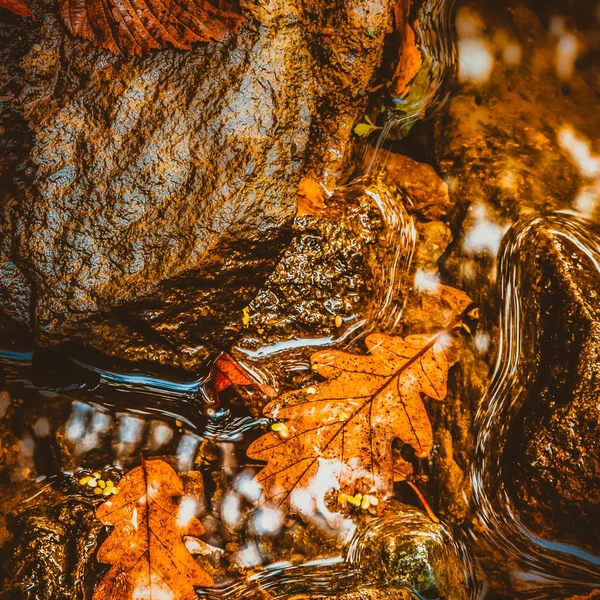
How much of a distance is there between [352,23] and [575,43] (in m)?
2.14

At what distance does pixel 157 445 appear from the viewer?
2971mm

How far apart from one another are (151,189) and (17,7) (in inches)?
48.0

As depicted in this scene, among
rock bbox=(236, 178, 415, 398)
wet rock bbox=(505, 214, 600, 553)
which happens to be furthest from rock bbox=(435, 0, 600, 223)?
rock bbox=(236, 178, 415, 398)

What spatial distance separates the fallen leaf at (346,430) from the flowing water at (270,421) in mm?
150

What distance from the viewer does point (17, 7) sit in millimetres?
2602

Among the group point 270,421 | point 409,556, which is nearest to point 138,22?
point 270,421

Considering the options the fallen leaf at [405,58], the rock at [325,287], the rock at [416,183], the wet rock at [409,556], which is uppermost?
the fallen leaf at [405,58]

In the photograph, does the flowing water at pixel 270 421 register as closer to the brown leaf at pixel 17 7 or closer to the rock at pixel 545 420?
the rock at pixel 545 420

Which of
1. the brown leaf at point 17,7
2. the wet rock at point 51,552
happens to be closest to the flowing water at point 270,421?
the wet rock at point 51,552

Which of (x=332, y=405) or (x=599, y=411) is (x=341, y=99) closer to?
(x=332, y=405)

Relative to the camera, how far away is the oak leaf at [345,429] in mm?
2742

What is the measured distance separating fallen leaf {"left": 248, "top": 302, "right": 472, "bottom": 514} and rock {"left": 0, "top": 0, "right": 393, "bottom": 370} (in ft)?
2.35

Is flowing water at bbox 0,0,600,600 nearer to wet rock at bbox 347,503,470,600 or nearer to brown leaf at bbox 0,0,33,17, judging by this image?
wet rock at bbox 347,503,470,600

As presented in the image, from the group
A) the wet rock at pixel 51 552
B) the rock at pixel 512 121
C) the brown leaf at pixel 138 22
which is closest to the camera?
the wet rock at pixel 51 552
